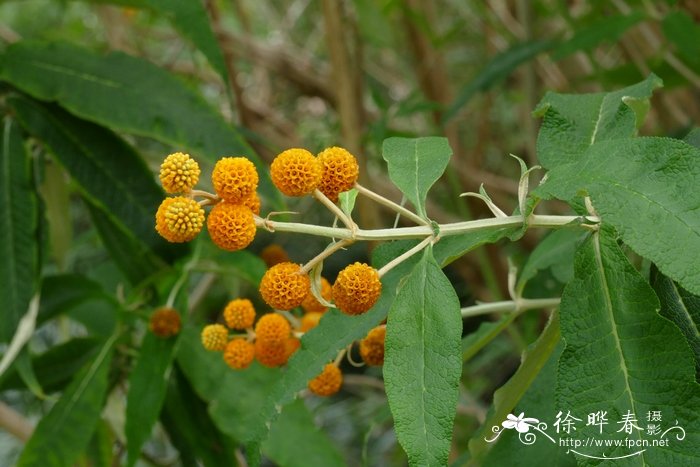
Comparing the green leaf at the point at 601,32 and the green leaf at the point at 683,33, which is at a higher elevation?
the green leaf at the point at 683,33

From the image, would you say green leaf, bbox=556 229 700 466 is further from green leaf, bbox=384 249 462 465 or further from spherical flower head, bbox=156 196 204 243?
spherical flower head, bbox=156 196 204 243

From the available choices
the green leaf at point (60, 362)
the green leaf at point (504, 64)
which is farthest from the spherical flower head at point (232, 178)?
the green leaf at point (504, 64)

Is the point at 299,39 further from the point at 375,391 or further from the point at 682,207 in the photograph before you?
the point at 682,207

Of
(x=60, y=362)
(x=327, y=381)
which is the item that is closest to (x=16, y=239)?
(x=60, y=362)

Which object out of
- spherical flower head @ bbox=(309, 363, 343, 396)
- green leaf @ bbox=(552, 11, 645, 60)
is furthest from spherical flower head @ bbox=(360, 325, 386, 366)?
green leaf @ bbox=(552, 11, 645, 60)

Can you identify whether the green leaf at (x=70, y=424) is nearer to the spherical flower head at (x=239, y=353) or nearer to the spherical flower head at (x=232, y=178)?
the spherical flower head at (x=239, y=353)

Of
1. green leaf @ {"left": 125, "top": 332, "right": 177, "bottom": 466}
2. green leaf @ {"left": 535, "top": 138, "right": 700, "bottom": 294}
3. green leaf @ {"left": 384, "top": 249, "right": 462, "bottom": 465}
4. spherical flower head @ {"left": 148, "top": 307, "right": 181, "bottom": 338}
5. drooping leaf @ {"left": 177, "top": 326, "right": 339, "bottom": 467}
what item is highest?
green leaf @ {"left": 535, "top": 138, "right": 700, "bottom": 294}
